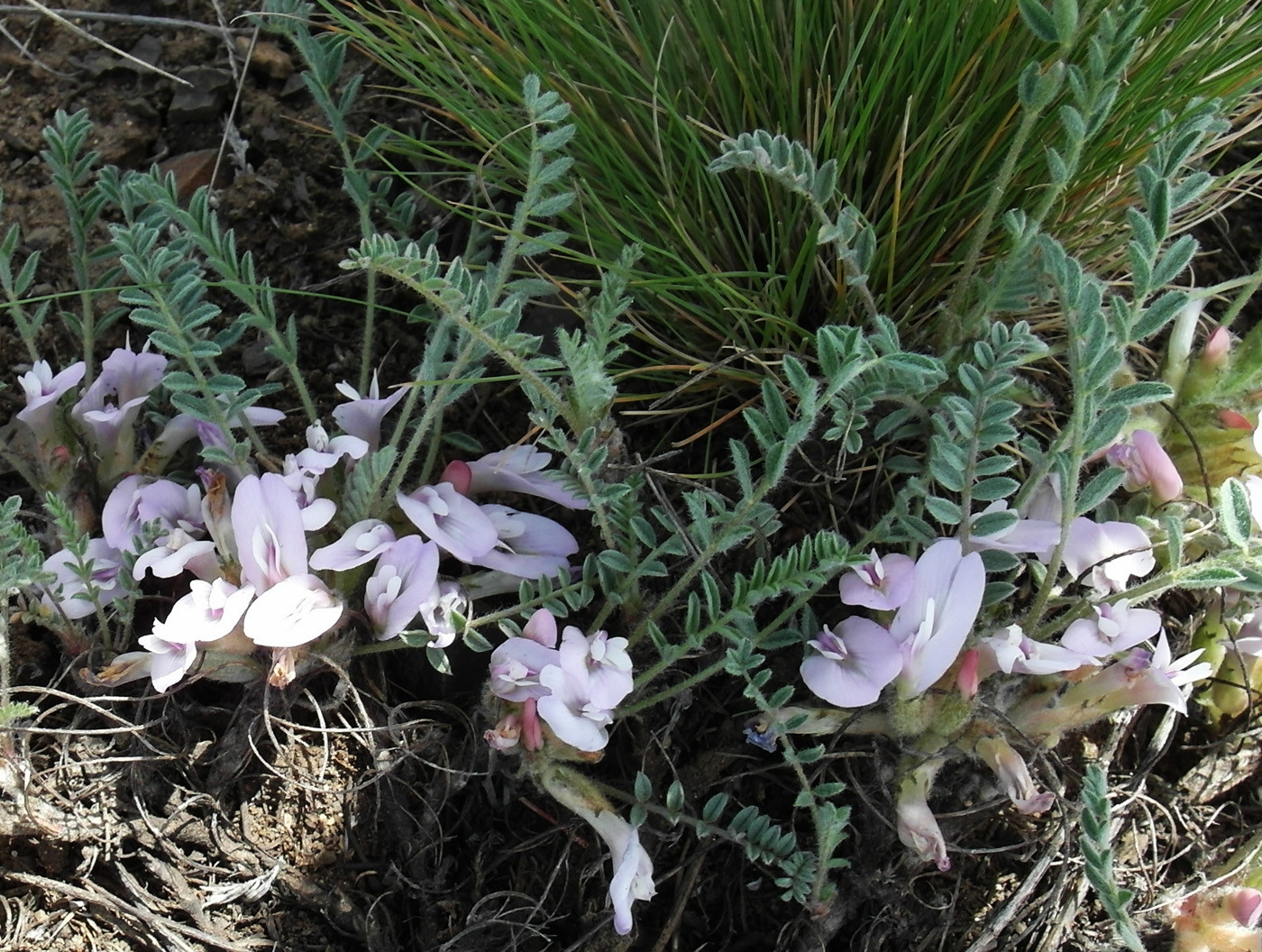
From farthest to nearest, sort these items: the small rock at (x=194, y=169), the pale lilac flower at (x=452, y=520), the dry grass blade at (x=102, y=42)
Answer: the small rock at (x=194, y=169) → the dry grass blade at (x=102, y=42) → the pale lilac flower at (x=452, y=520)

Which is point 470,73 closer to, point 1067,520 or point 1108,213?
point 1108,213

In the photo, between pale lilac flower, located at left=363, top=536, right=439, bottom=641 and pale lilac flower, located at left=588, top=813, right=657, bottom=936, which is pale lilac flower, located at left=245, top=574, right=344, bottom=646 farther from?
pale lilac flower, located at left=588, top=813, right=657, bottom=936

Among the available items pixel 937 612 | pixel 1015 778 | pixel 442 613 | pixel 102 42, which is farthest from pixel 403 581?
pixel 102 42

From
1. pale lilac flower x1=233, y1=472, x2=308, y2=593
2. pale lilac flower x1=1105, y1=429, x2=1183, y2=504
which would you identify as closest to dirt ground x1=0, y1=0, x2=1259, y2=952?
pale lilac flower x1=233, y1=472, x2=308, y2=593

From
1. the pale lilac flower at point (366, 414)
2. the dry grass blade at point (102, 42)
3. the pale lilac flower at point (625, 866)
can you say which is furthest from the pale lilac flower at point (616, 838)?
the dry grass blade at point (102, 42)

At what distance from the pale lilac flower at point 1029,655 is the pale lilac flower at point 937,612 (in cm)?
4

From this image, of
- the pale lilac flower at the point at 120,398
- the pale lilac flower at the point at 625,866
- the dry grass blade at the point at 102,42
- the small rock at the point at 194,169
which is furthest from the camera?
the small rock at the point at 194,169

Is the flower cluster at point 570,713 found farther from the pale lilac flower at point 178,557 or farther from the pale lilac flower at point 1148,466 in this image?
the pale lilac flower at point 1148,466

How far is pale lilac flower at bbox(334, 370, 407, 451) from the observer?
1.26m

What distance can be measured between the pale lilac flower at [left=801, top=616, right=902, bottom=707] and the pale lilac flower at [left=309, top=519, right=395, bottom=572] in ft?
1.47

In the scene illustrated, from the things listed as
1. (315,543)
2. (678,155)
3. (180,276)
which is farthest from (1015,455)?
(180,276)

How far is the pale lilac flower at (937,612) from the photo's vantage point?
3.62ft

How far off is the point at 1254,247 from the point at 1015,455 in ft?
1.93

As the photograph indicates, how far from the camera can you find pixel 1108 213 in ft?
4.52
